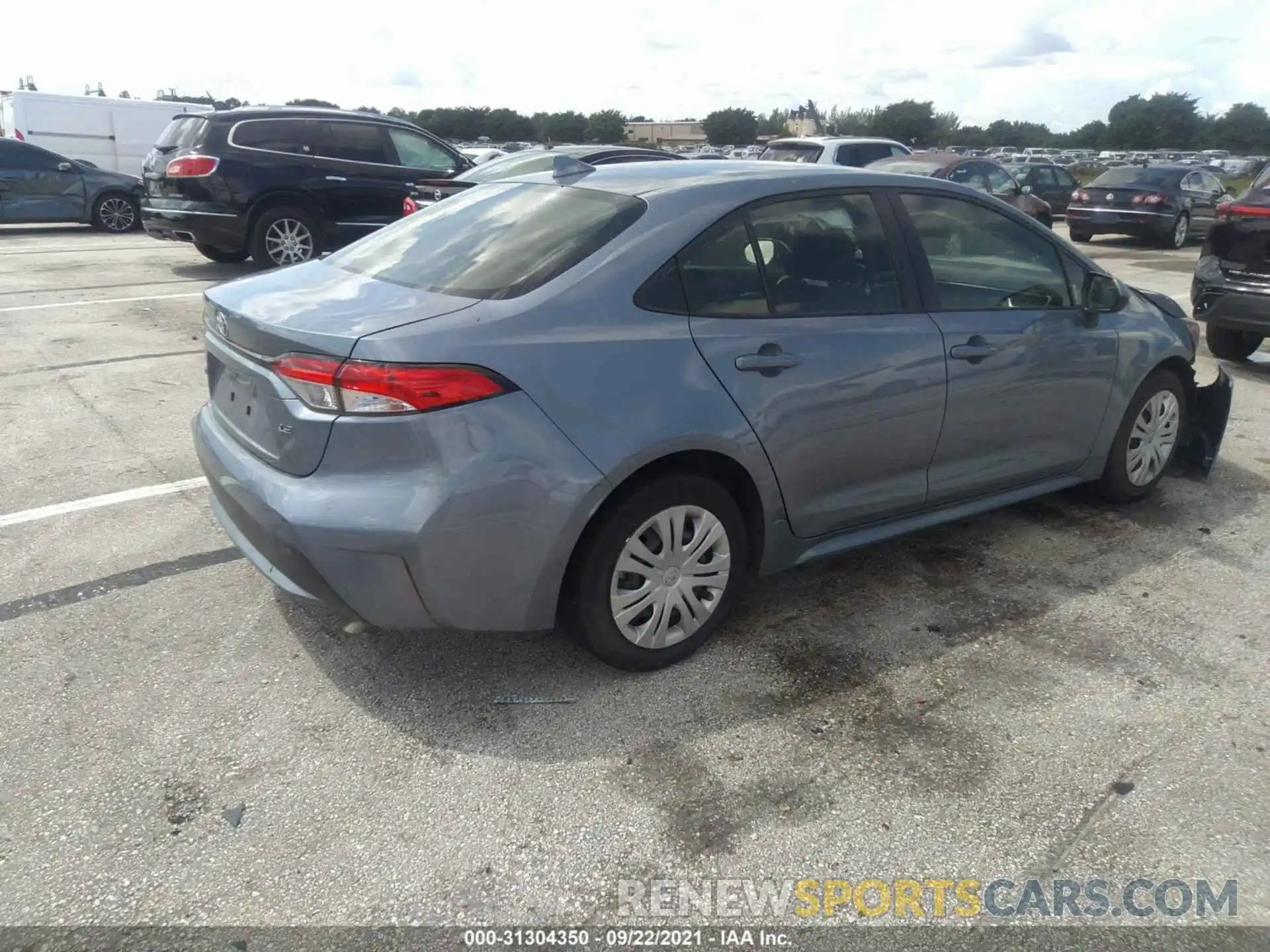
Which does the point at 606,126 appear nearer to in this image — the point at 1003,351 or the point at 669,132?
the point at 669,132

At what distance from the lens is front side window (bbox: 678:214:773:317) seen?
3279mm

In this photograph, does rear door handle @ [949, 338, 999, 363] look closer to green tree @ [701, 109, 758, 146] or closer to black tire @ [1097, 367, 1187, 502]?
black tire @ [1097, 367, 1187, 502]

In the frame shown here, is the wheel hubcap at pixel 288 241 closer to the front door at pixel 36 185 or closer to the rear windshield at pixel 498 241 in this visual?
the front door at pixel 36 185

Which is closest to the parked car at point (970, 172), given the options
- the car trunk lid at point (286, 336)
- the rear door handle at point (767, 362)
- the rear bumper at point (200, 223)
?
the rear bumper at point (200, 223)

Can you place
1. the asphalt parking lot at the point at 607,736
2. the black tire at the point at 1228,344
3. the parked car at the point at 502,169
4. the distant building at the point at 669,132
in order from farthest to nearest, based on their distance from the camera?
the distant building at the point at 669,132
the parked car at the point at 502,169
the black tire at the point at 1228,344
the asphalt parking lot at the point at 607,736

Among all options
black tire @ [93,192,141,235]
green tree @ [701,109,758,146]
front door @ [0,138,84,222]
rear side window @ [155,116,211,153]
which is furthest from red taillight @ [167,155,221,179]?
green tree @ [701,109,758,146]

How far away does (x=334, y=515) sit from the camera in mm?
2812

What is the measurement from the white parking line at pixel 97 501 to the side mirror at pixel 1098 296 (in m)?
4.13

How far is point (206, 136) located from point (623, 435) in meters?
9.67

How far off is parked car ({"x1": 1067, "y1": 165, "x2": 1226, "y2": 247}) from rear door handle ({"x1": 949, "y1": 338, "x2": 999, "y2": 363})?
623 inches

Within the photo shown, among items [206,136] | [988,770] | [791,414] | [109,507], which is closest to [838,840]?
[988,770]

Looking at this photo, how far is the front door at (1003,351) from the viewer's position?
3924 mm

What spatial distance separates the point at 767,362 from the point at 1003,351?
1239mm

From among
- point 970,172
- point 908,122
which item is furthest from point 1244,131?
point 970,172
